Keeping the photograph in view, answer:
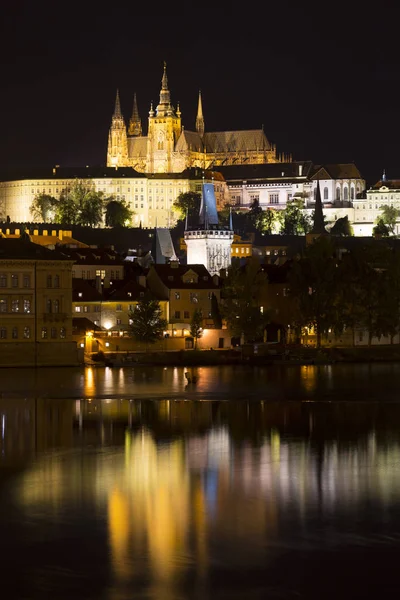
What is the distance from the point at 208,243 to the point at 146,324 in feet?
144

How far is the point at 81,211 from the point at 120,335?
4447 inches

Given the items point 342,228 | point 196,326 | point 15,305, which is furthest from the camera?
point 342,228

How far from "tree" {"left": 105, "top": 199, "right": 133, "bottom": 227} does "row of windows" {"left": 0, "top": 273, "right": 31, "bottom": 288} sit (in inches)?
4705

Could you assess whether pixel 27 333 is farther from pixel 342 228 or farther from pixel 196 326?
pixel 342 228

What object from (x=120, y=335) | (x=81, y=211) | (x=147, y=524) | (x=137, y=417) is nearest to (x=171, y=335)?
(x=120, y=335)

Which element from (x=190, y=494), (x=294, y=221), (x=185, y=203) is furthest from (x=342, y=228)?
(x=190, y=494)

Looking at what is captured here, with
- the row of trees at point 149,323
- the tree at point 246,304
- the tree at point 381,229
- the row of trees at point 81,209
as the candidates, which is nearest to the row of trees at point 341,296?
the tree at point 246,304

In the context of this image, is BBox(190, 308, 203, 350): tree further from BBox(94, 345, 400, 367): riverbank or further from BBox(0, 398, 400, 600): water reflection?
BBox(0, 398, 400, 600): water reflection

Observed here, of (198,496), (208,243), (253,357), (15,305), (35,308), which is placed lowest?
(198,496)

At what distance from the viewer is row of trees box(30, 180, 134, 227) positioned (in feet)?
575

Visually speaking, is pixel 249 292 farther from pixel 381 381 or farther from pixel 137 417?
pixel 137 417

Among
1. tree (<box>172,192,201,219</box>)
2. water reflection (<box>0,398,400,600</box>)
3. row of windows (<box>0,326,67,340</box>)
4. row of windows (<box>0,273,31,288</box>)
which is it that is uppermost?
tree (<box>172,192,201,219</box>)

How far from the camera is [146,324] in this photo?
212ft

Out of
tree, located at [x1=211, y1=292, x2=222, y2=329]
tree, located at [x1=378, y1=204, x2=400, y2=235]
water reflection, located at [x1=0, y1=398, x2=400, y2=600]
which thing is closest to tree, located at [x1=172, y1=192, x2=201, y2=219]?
tree, located at [x1=378, y1=204, x2=400, y2=235]
